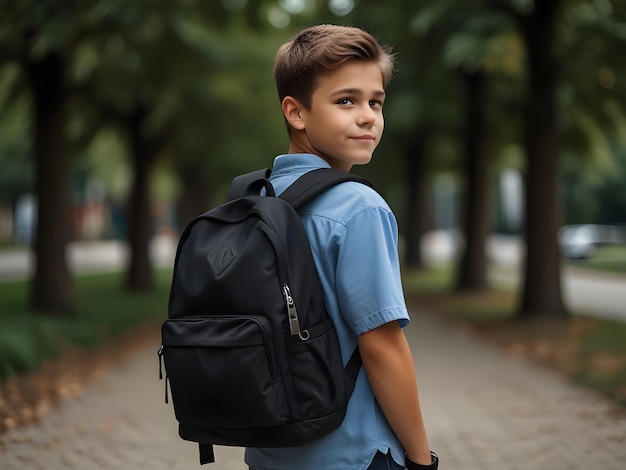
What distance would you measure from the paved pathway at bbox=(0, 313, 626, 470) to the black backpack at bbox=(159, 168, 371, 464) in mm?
3684

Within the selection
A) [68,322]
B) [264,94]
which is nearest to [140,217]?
[264,94]

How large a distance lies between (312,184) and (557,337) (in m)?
10.0

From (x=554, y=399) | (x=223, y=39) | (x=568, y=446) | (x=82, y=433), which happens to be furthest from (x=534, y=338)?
(x=223, y=39)

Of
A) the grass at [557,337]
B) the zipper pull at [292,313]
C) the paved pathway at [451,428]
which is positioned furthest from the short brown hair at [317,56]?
the grass at [557,337]

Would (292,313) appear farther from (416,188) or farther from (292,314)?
(416,188)

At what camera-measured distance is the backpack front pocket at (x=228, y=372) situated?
186cm

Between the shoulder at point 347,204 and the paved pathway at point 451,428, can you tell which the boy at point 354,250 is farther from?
the paved pathway at point 451,428

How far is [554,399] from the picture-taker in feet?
24.4

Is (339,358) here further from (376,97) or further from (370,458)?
(376,97)

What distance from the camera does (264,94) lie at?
20453 mm

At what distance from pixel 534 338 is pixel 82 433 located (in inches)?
270

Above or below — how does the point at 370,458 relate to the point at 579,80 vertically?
below

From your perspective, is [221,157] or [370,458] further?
[221,157]

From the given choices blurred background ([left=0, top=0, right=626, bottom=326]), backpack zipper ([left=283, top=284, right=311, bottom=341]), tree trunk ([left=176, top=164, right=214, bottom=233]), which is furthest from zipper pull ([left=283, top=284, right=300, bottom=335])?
tree trunk ([left=176, top=164, right=214, bottom=233])
